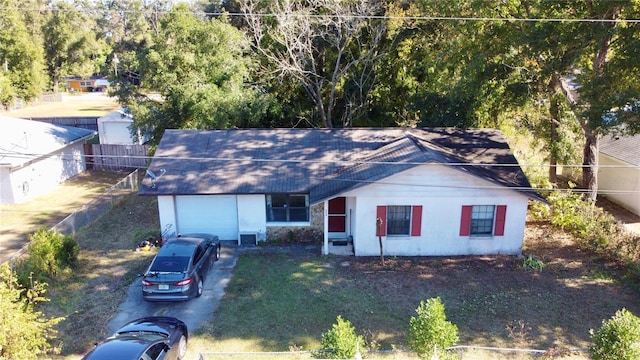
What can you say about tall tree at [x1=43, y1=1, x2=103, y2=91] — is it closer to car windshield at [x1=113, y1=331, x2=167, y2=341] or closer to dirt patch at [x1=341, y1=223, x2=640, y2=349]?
dirt patch at [x1=341, y1=223, x2=640, y2=349]

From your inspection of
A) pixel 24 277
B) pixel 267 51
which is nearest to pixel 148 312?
pixel 24 277

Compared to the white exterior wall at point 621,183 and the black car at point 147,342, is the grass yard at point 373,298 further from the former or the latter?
the white exterior wall at point 621,183

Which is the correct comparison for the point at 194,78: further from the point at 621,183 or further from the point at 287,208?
the point at 621,183

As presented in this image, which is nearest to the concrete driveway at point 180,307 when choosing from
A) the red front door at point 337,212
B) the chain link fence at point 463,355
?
the chain link fence at point 463,355

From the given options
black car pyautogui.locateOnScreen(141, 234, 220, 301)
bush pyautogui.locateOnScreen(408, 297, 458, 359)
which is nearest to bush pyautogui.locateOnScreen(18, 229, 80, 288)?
black car pyautogui.locateOnScreen(141, 234, 220, 301)

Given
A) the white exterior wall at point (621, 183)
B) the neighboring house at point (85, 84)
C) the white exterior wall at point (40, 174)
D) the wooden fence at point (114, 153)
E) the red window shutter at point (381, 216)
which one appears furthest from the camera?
the neighboring house at point (85, 84)

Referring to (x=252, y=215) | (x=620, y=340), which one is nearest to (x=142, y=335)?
(x=252, y=215)
